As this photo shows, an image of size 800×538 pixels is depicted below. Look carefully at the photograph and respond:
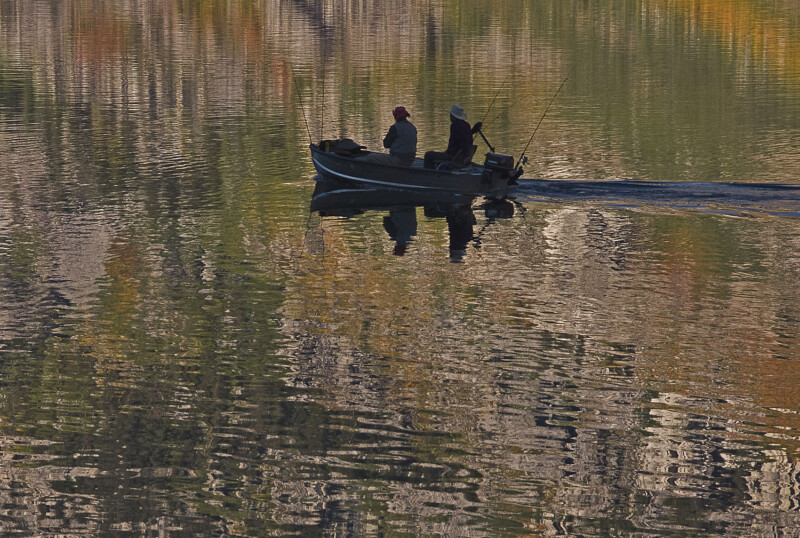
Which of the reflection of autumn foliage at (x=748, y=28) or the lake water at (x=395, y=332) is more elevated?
the reflection of autumn foliage at (x=748, y=28)

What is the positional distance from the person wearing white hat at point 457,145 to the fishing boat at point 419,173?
237 millimetres

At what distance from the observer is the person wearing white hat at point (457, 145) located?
28.6 meters

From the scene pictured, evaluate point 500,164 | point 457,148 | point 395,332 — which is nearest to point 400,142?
point 457,148

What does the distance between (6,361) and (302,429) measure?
5001 millimetres

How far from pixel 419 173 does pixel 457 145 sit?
1087 millimetres

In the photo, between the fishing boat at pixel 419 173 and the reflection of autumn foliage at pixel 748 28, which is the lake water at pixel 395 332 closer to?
the fishing boat at pixel 419 173

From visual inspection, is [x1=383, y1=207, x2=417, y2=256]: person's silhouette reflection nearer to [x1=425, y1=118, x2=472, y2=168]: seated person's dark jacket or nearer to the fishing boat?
the fishing boat

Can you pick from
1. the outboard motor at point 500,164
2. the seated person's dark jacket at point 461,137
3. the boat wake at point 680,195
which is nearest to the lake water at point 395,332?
the boat wake at point 680,195

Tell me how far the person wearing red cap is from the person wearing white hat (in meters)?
0.49

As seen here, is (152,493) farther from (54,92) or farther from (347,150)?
(54,92)

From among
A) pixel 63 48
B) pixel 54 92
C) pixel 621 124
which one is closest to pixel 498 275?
pixel 621 124

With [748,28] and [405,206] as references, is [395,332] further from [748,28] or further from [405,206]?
[748,28]

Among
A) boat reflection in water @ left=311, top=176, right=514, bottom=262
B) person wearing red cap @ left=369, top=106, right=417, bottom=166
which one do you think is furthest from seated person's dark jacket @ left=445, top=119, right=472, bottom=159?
boat reflection in water @ left=311, top=176, right=514, bottom=262

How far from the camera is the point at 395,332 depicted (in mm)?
18172
